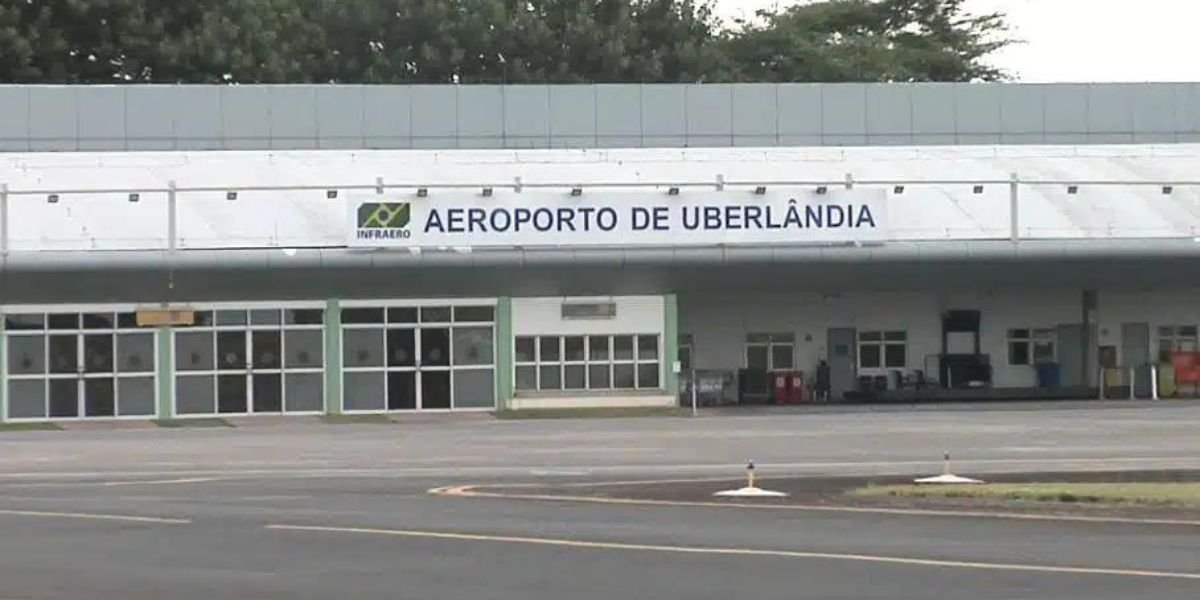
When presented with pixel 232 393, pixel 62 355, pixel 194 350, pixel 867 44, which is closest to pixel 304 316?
pixel 232 393

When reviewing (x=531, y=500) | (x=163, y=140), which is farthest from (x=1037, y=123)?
(x=531, y=500)

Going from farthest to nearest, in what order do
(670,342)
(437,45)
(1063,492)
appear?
(437,45)
(670,342)
(1063,492)

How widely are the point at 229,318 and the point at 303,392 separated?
2391 mm

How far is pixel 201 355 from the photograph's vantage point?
4616cm

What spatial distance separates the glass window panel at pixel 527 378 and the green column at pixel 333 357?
4171mm

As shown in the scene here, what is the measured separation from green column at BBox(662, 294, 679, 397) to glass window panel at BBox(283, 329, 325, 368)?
7.95 m

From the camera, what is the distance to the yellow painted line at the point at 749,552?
1533 cm

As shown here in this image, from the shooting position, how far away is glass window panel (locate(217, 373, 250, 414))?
4622cm

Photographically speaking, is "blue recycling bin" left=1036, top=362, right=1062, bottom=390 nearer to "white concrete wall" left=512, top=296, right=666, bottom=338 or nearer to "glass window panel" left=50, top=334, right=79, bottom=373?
"white concrete wall" left=512, top=296, right=666, bottom=338

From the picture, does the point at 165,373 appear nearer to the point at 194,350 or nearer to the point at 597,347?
the point at 194,350

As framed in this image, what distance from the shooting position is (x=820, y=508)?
2155 cm

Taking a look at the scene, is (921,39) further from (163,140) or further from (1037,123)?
(163,140)

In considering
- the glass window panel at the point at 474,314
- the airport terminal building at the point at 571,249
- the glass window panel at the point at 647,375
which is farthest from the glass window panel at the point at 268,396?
the glass window panel at the point at 647,375

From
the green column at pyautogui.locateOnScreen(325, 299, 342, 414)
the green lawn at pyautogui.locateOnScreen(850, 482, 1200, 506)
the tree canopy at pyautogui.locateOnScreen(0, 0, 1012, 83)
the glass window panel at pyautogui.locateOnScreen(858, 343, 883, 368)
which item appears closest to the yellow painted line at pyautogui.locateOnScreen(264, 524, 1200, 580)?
the green lawn at pyautogui.locateOnScreen(850, 482, 1200, 506)
